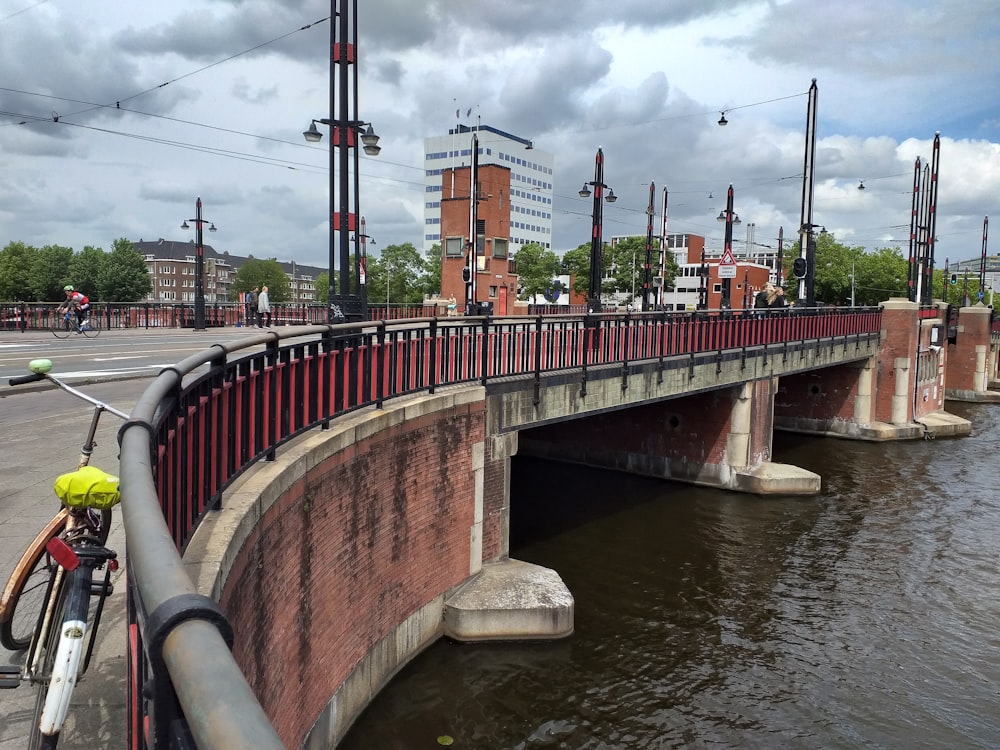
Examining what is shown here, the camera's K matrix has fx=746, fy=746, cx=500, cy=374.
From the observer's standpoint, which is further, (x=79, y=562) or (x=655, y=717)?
(x=655, y=717)

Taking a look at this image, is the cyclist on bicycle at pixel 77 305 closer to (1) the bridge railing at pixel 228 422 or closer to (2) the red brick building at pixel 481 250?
(1) the bridge railing at pixel 228 422

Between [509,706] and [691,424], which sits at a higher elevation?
[691,424]

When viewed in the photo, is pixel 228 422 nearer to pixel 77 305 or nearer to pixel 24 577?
pixel 24 577

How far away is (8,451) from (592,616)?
842cm

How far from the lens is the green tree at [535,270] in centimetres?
7425

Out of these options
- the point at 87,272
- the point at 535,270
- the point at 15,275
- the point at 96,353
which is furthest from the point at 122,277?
the point at 96,353

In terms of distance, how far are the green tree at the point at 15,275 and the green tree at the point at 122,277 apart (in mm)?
8220

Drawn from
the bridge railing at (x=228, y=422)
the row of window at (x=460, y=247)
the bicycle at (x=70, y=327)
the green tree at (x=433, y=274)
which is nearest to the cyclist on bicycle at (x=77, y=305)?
the bicycle at (x=70, y=327)

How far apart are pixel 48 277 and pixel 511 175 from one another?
6379cm

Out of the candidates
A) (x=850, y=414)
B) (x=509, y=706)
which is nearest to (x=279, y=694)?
(x=509, y=706)

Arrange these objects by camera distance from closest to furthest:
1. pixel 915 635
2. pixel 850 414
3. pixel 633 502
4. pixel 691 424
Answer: pixel 915 635 < pixel 633 502 < pixel 691 424 < pixel 850 414

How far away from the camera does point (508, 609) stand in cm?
1065

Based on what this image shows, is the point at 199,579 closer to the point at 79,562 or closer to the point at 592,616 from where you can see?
the point at 79,562

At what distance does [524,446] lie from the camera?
22828 mm
